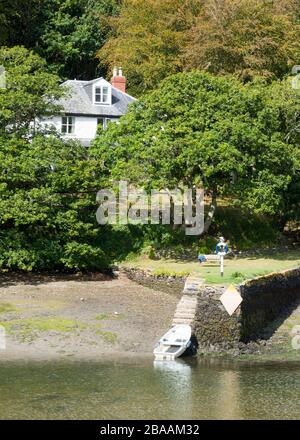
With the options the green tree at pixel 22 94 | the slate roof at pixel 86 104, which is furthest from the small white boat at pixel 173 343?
the slate roof at pixel 86 104

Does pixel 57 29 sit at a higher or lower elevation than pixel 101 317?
higher

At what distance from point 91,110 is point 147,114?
16.3 metres

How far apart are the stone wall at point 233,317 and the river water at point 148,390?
2.09m

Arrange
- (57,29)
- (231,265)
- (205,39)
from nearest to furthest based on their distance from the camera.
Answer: (231,265)
(205,39)
(57,29)

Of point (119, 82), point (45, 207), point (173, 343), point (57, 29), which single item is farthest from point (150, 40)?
point (173, 343)

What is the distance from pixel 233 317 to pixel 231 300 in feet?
2.72

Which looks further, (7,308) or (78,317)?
(7,308)

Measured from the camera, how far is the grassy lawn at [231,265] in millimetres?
41594

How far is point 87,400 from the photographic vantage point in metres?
28.3

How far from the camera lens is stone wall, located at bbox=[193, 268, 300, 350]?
3581 centimetres

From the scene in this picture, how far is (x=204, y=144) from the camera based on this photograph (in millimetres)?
48969

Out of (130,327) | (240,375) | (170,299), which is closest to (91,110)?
(170,299)

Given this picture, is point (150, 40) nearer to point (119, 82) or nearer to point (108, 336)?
point (119, 82)
